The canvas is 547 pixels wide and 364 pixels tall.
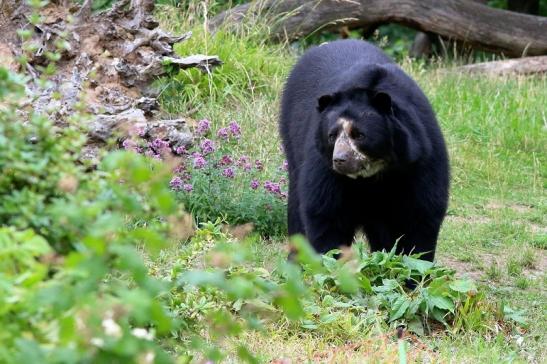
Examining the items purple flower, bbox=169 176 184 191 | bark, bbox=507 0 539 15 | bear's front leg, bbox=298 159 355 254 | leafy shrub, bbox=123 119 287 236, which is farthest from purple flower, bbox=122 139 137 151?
bark, bbox=507 0 539 15

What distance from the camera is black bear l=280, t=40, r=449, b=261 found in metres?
5.65

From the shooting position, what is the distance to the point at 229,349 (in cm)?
474

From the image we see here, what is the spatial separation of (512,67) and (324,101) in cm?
791

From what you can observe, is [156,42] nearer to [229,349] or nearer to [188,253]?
[188,253]

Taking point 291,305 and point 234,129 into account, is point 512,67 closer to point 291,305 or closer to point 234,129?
point 234,129

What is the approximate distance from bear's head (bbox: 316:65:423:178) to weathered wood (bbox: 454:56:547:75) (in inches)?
288

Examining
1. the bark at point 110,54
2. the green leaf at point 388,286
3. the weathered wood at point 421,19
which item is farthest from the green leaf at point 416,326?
the weathered wood at point 421,19

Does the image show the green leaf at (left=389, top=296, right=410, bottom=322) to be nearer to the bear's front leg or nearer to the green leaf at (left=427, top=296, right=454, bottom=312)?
the green leaf at (left=427, top=296, right=454, bottom=312)

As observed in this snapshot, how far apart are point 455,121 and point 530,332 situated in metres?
5.58

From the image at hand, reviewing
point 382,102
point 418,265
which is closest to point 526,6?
point 382,102

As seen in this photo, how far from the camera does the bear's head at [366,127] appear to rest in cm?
562

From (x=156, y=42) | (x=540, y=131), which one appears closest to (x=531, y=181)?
(x=540, y=131)

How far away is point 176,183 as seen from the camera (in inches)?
294

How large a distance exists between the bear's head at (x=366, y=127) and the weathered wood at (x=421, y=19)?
20.0 ft
